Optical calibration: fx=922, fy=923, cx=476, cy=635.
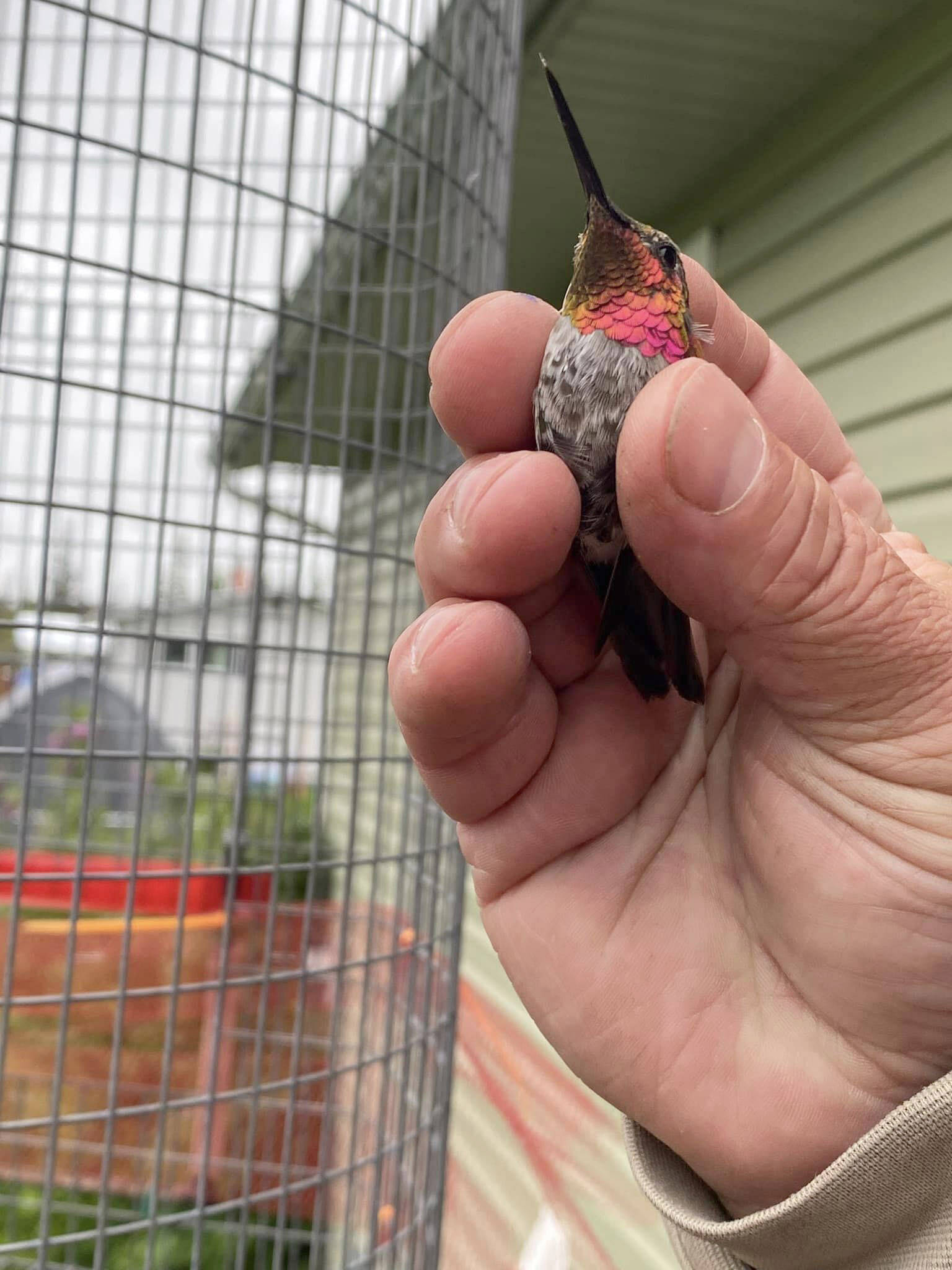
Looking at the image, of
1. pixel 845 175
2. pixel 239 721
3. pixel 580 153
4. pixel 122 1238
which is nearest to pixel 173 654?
pixel 239 721

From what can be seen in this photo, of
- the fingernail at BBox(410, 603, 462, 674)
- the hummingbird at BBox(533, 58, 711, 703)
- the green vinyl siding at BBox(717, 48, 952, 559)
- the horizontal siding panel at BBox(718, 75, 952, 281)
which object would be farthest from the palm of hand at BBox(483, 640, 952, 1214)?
the horizontal siding panel at BBox(718, 75, 952, 281)

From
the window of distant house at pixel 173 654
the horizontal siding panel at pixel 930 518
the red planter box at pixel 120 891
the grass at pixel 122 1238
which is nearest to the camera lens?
the horizontal siding panel at pixel 930 518

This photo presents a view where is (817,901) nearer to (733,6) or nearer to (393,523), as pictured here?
(733,6)

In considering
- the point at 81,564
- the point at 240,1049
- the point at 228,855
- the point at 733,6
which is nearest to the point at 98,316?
the point at 81,564

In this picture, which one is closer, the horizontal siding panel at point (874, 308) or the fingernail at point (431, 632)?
the fingernail at point (431, 632)

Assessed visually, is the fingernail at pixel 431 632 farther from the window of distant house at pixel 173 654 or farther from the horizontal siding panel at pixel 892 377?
the window of distant house at pixel 173 654

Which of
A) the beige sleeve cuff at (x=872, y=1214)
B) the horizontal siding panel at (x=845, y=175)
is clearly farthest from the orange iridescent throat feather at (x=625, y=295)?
the horizontal siding panel at (x=845, y=175)

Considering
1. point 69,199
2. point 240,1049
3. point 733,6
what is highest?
point 733,6
